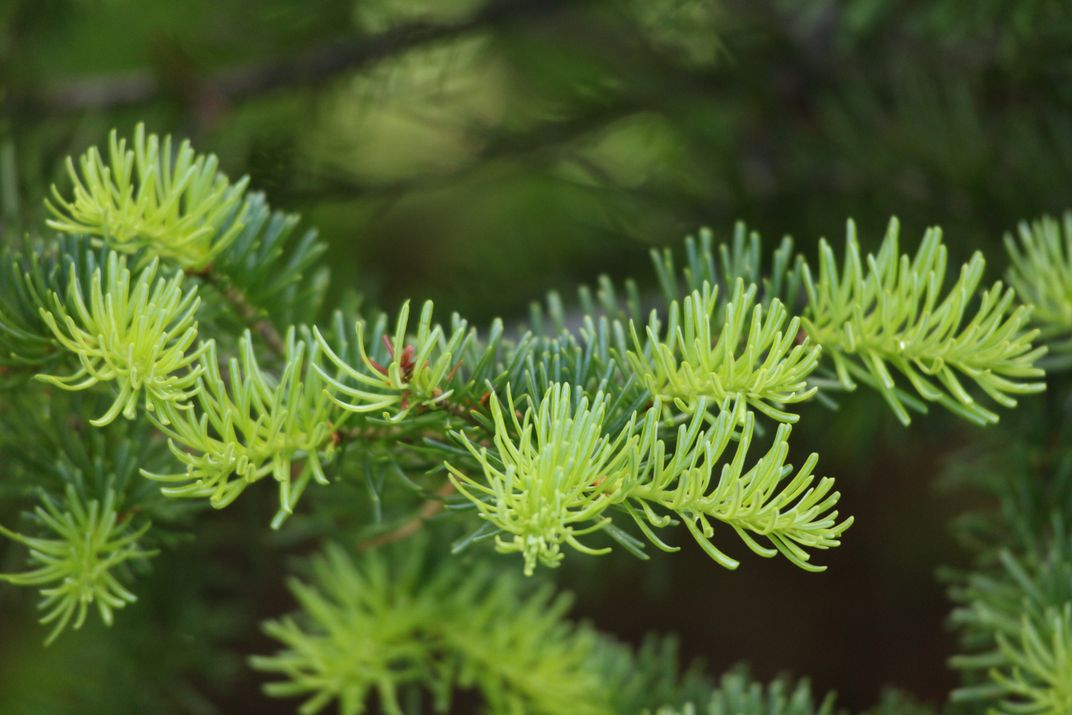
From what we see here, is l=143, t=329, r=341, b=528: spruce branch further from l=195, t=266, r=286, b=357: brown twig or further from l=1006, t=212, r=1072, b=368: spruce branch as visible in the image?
l=1006, t=212, r=1072, b=368: spruce branch

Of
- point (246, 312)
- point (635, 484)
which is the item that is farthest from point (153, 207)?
point (635, 484)

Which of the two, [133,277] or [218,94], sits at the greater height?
[218,94]

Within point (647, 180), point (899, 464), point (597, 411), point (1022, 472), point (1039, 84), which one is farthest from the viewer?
point (899, 464)

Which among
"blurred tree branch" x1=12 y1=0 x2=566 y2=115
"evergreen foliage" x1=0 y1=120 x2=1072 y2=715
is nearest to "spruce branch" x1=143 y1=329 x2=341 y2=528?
"evergreen foliage" x1=0 y1=120 x2=1072 y2=715

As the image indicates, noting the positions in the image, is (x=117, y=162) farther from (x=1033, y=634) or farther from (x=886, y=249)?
(x=1033, y=634)

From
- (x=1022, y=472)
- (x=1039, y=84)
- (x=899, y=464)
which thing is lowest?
(x=1022, y=472)

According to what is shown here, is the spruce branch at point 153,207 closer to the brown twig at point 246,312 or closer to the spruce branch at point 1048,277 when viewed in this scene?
the brown twig at point 246,312

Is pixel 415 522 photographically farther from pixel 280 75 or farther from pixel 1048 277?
pixel 280 75

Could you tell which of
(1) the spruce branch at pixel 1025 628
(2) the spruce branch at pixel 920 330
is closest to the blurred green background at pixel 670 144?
(1) the spruce branch at pixel 1025 628

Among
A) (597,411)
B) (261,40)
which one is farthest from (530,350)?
(261,40)

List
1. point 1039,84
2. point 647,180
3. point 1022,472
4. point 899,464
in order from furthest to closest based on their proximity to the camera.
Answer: point 899,464, point 647,180, point 1039,84, point 1022,472

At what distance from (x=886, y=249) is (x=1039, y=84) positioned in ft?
1.18

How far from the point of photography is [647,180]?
0.76 m

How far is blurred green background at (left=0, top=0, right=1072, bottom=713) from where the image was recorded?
0.60m
